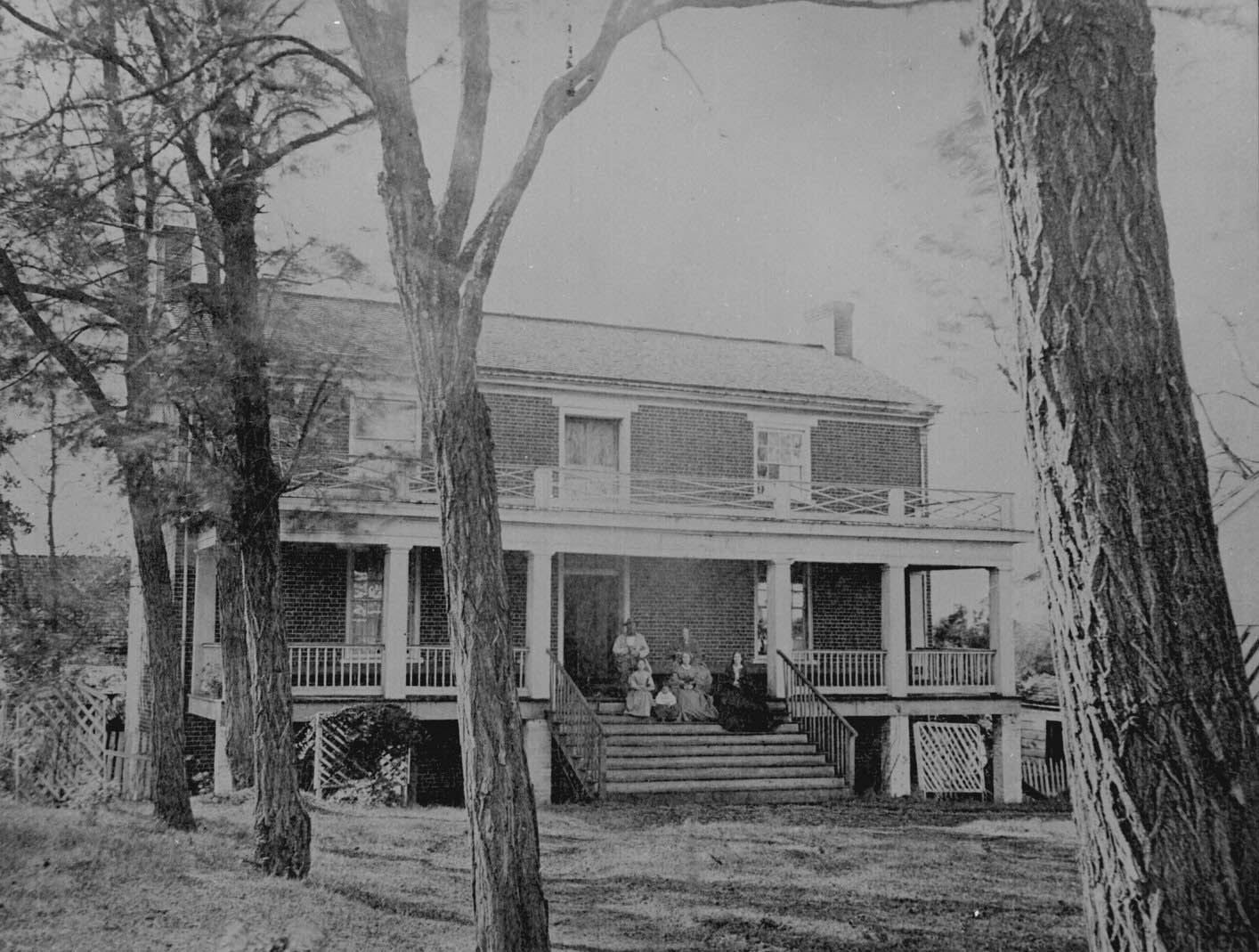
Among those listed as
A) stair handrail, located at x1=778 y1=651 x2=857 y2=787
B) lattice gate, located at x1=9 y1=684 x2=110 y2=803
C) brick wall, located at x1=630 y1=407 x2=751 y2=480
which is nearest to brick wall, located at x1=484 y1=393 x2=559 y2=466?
brick wall, located at x1=630 y1=407 x2=751 y2=480

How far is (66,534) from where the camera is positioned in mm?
6727

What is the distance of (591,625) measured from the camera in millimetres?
12609

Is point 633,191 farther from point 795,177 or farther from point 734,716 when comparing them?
point 734,716

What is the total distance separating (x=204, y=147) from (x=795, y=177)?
399 centimetres

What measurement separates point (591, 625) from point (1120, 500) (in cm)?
989

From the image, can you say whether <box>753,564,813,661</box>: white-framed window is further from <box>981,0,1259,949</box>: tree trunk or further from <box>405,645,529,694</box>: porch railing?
<box>981,0,1259,949</box>: tree trunk

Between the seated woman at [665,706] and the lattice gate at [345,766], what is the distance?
8.33 feet

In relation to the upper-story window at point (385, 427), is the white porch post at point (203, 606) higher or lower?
lower

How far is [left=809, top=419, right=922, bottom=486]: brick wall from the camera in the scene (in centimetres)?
1144

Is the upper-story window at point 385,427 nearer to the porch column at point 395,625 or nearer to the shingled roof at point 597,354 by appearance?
the shingled roof at point 597,354

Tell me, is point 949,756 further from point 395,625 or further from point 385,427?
point 385,427

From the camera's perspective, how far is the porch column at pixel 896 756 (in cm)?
1396


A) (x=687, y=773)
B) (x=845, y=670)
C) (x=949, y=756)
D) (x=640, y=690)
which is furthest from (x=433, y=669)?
(x=949, y=756)

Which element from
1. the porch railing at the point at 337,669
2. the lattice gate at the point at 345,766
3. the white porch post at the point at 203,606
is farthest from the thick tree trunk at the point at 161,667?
the white porch post at the point at 203,606
